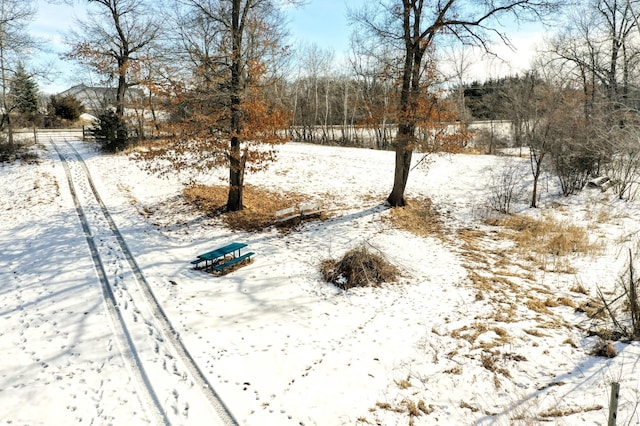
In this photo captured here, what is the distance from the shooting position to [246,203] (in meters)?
15.1

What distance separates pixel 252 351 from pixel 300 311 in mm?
1647

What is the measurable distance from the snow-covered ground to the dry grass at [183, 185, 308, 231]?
0.67m

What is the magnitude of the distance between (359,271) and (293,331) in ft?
9.16

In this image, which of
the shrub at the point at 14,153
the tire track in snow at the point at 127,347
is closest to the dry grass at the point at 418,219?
the tire track in snow at the point at 127,347

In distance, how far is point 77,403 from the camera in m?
5.17

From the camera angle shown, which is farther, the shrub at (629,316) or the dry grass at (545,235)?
the dry grass at (545,235)

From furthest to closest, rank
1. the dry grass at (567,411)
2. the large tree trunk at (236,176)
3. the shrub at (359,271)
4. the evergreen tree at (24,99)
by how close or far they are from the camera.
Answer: the evergreen tree at (24,99)
the large tree trunk at (236,176)
the shrub at (359,271)
the dry grass at (567,411)

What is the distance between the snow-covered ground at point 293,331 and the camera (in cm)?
521

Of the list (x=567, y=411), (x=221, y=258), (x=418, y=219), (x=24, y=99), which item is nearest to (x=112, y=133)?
(x=24, y=99)

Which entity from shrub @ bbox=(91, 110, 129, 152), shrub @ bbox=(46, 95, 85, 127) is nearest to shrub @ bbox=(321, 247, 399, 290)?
shrub @ bbox=(91, 110, 129, 152)

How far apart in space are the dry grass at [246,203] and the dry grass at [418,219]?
4.29 meters

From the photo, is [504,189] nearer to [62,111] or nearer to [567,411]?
[567,411]

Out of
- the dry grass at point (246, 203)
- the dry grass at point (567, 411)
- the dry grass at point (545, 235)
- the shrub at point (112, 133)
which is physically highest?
the shrub at point (112, 133)

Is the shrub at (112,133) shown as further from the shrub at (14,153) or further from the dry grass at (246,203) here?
the dry grass at (246,203)
